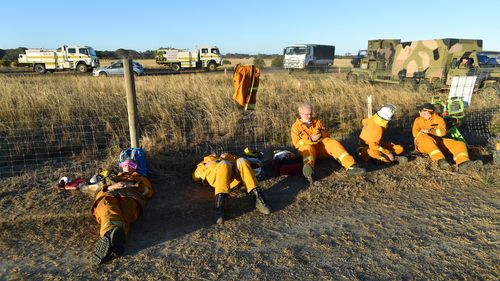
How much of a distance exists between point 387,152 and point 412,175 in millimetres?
513

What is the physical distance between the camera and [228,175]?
11.9 feet

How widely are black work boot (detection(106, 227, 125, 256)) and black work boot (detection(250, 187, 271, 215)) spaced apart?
4.47 feet

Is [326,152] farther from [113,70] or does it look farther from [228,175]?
[113,70]

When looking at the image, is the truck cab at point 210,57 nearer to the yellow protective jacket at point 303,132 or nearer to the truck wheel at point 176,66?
the truck wheel at point 176,66

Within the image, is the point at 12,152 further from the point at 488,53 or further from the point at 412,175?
the point at 488,53

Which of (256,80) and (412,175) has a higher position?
(256,80)

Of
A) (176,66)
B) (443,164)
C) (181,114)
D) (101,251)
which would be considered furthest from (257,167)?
(176,66)

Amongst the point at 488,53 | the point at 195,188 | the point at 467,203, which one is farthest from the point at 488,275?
the point at 488,53

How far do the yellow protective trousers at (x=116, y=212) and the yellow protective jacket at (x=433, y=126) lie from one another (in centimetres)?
407

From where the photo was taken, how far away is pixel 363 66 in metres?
18.9

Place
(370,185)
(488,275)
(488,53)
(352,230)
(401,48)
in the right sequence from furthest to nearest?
(401,48) → (488,53) → (370,185) → (352,230) → (488,275)

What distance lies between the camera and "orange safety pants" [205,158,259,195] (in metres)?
3.56

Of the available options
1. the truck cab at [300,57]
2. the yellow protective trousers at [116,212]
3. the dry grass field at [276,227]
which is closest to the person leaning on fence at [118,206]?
the yellow protective trousers at [116,212]

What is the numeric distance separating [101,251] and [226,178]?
1413 millimetres
